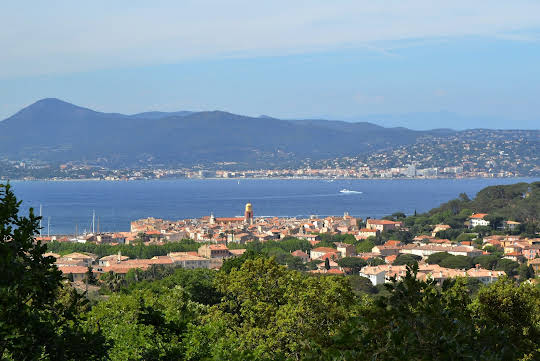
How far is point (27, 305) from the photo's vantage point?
19.9 ft

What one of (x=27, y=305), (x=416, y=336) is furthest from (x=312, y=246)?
(x=416, y=336)

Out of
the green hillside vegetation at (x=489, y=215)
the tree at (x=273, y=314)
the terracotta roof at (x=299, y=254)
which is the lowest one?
the terracotta roof at (x=299, y=254)

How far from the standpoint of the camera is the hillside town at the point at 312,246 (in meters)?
45.7

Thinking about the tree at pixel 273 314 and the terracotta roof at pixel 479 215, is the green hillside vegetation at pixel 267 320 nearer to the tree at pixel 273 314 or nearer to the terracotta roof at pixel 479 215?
the tree at pixel 273 314

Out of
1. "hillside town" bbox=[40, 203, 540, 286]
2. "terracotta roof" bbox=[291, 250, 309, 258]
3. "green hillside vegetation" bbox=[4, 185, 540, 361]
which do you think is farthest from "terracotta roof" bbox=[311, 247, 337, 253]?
"green hillside vegetation" bbox=[4, 185, 540, 361]

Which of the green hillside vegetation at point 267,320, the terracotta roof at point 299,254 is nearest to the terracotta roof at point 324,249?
the terracotta roof at point 299,254

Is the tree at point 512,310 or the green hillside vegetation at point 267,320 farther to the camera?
the tree at point 512,310

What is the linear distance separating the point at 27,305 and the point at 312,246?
5651 centimetres

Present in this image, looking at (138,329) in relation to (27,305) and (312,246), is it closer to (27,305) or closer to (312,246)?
(27,305)

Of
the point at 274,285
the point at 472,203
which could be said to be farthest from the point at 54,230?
the point at 274,285

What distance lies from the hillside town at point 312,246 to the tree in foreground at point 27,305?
90.2ft

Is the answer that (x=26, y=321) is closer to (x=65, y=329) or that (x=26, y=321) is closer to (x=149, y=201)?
(x=65, y=329)

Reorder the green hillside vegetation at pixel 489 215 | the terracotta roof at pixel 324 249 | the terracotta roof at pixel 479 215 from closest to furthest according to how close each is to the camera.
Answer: the terracotta roof at pixel 324 249 < the green hillside vegetation at pixel 489 215 < the terracotta roof at pixel 479 215

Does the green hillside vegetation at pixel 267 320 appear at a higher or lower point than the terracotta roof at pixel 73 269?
higher
